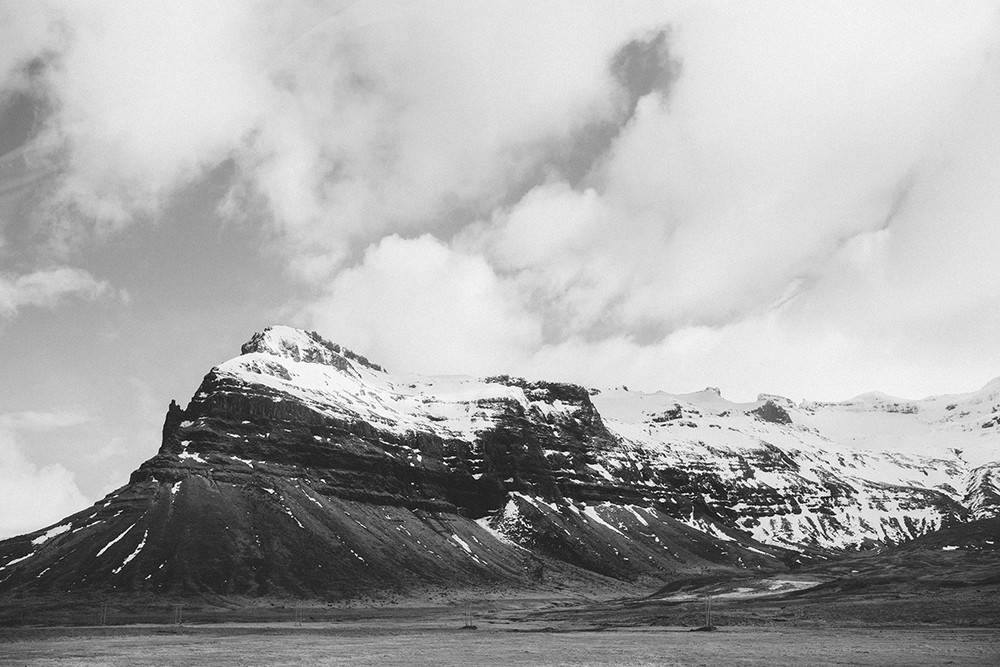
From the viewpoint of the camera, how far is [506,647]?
90.9 m

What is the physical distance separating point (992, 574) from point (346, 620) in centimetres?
13107

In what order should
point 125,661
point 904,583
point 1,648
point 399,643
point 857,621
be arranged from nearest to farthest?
point 125,661, point 1,648, point 399,643, point 857,621, point 904,583

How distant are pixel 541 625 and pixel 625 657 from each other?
66.2m

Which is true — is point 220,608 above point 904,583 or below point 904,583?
above

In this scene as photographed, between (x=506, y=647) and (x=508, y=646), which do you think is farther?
(x=508, y=646)

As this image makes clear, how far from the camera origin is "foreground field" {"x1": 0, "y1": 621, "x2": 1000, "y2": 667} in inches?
2884

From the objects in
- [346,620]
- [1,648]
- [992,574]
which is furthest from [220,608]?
[992,574]

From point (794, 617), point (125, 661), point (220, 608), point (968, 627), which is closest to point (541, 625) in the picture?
point (794, 617)

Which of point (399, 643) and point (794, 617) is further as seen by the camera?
point (794, 617)

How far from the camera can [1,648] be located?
9231cm

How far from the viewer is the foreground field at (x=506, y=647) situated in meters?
73.2

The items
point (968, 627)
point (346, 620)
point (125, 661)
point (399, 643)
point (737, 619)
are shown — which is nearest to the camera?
point (125, 661)

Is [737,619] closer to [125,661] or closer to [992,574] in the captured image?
[992,574]

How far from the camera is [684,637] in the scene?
4114 inches
